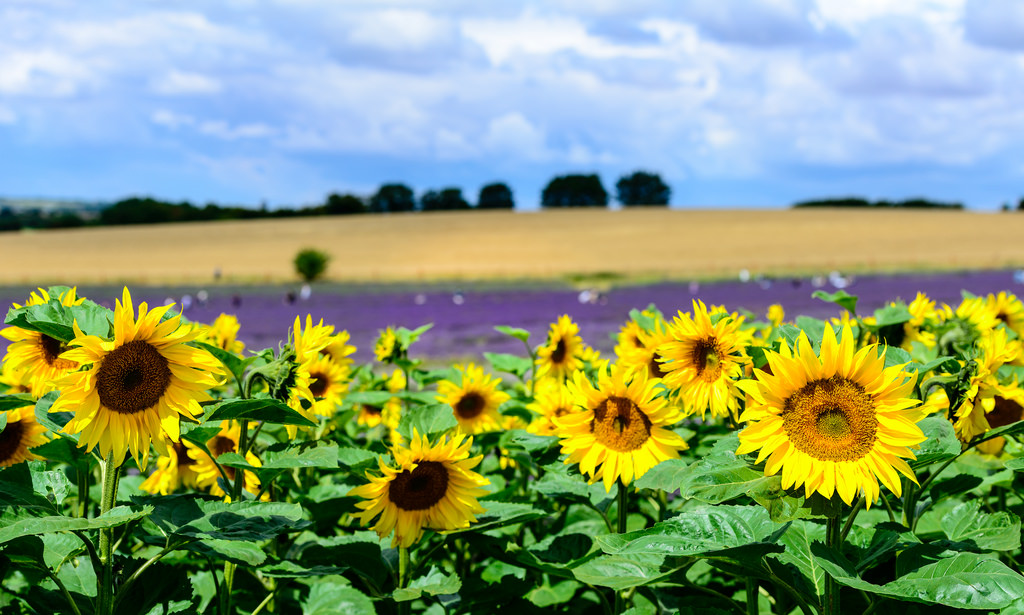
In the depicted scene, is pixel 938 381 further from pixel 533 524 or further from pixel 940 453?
pixel 533 524

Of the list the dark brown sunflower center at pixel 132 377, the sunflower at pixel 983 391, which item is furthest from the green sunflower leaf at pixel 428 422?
the sunflower at pixel 983 391

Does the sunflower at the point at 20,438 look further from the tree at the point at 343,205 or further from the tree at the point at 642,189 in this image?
the tree at the point at 642,189

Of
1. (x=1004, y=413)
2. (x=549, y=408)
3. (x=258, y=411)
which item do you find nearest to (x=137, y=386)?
(x=258, y=411)

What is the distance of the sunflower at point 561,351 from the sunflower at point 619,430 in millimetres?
1494

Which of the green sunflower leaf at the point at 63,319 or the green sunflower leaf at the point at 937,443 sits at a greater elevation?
the green sunflower leaf at the point at 63,319

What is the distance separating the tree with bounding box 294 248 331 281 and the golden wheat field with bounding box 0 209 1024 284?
79.8 inches

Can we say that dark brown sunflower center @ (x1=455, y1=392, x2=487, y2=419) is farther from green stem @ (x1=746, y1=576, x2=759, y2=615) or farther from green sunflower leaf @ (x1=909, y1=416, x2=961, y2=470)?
green sunflower leaf @ (x1=909, y1=416, x2=961, y2=470)

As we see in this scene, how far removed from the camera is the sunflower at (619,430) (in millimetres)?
2939

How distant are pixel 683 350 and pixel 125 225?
10587cm

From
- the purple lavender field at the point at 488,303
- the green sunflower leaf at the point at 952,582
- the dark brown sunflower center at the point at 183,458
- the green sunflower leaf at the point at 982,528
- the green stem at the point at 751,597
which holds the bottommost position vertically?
the purple lavender field at the point at 488,303

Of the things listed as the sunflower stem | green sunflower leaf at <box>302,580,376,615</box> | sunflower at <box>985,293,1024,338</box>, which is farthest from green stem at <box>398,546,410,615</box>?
sunflower at <box>985,293,1024,338</box>

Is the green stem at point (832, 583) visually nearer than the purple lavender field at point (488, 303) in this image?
Yes

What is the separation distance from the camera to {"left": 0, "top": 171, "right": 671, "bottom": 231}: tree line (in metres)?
101

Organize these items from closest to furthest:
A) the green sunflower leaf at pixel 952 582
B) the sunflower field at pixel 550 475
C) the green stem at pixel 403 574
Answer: the green sunflower leaf at pixel 952 582, the sunflower field at pixel 550 475, the green stem at pixel 403 574
